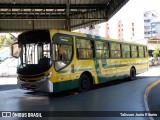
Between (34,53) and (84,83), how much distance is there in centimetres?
308

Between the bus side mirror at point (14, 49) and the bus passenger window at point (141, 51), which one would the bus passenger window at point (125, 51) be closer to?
the bus passenger window at point (141, 51)

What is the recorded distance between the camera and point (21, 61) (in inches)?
448

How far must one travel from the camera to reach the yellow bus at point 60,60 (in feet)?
35.0

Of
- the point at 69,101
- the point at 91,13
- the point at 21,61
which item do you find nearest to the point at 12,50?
the point at 21,61

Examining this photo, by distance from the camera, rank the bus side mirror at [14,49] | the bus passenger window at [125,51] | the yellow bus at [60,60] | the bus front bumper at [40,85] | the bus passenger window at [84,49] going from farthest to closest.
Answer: the bus passenger window at [125,51]
the bus passenger window at [84,49]
the bus side mirror at [14,49]
the yellow bus at [60,60]
the bus front bumper at [40,85]

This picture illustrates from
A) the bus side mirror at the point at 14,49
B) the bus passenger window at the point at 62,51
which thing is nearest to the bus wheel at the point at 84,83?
the bus passenger window at the point at 62,51

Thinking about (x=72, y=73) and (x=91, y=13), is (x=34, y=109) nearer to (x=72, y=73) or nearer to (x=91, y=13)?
(x=72, y=73)

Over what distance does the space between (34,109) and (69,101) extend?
1.84 meters

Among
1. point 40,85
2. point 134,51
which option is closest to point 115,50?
point 134,51

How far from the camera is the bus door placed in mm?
10852

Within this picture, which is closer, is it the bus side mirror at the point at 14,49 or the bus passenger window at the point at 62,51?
the bus passenger window at the point at 62,51

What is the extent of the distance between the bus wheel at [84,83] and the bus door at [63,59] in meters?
1.04

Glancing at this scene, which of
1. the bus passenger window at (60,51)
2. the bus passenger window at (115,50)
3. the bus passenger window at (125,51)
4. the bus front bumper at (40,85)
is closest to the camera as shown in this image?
the bus front bumper at (40,85)

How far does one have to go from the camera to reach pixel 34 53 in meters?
11.0
